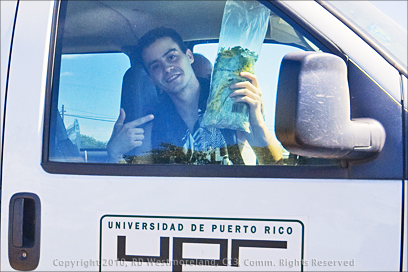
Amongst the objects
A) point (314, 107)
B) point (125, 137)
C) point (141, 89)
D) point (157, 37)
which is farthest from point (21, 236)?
point (314, 107)

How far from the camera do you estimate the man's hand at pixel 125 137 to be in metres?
1.78

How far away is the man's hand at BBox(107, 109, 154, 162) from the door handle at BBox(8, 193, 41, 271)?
0.33 m

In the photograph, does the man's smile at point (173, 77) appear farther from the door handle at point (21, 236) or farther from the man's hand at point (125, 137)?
the door handle at point (21, 236)

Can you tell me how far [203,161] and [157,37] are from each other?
56cm

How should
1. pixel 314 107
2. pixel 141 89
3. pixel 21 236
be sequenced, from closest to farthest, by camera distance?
pixel 314 107
pixel 21 236
pixel 141 89

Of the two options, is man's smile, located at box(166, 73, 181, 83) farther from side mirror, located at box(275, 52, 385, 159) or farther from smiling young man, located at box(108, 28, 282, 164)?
side mirror, located at box(275, 52, 385, 159)

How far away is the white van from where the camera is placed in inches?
62.2

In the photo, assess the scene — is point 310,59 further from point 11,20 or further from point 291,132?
point 11,20

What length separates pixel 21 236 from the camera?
1.71 metres

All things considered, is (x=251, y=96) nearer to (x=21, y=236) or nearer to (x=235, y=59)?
(x=235, y=59)

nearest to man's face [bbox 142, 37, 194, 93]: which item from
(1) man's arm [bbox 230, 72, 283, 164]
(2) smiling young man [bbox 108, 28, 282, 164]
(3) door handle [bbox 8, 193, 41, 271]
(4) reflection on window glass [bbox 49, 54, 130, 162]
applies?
(2) smiling young man [bbox 108, 28, 282, 164]

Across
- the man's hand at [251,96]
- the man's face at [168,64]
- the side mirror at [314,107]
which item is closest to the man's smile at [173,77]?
the man's face at [168,64]

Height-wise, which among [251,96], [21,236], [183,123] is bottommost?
[21,236]

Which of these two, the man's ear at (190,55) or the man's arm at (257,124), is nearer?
the man's arm at (257,124)
